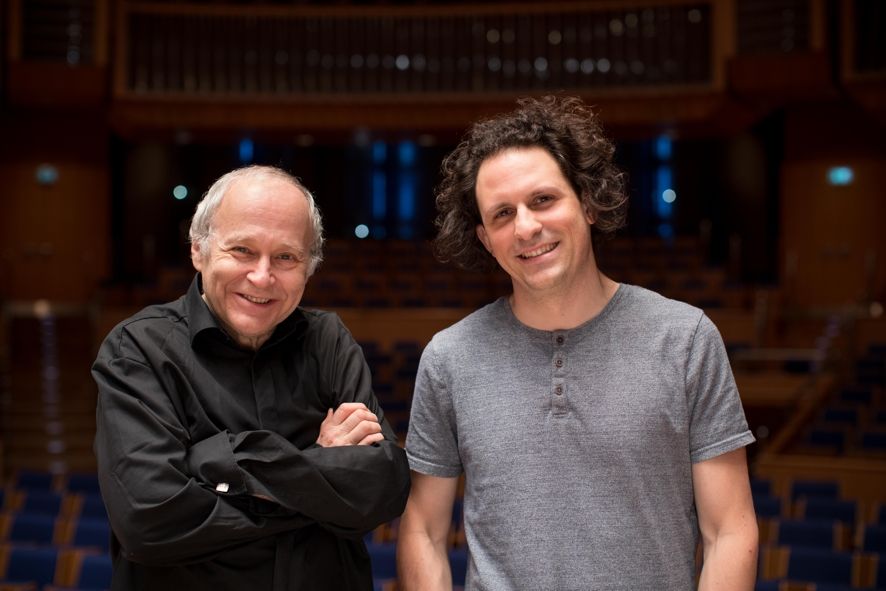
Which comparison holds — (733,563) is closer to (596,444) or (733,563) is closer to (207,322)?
(596,444)

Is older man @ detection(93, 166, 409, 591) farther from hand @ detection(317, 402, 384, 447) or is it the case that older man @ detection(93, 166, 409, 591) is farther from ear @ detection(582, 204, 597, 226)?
ear @ detection(582, 204, 597, 226)

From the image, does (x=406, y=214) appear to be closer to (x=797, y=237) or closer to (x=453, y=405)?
A: (x=797, y=237)

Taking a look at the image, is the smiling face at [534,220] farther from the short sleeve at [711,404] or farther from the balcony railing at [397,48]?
the balcony railing at [397,48]

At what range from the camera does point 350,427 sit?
5.11 ft

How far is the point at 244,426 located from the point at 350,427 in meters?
0.17

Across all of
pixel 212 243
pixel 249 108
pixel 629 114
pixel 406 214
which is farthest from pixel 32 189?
pixel 212 243

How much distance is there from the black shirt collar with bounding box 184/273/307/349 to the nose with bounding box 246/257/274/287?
0.10 metres

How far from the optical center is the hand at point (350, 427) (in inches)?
61.0

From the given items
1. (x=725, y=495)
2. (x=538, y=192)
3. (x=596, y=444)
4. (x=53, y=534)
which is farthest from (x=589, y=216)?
(x=53, y=534)

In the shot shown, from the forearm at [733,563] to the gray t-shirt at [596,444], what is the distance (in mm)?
51

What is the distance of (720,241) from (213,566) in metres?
13.3

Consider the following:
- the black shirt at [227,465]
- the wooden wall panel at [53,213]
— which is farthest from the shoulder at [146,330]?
the wooden wall panel at [53,213]

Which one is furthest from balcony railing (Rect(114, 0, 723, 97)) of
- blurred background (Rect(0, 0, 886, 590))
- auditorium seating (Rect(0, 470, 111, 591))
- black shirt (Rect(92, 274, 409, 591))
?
black shirt (Rect(92, 274, 409, 591))

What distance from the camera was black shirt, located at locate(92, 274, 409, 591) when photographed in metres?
1.43
